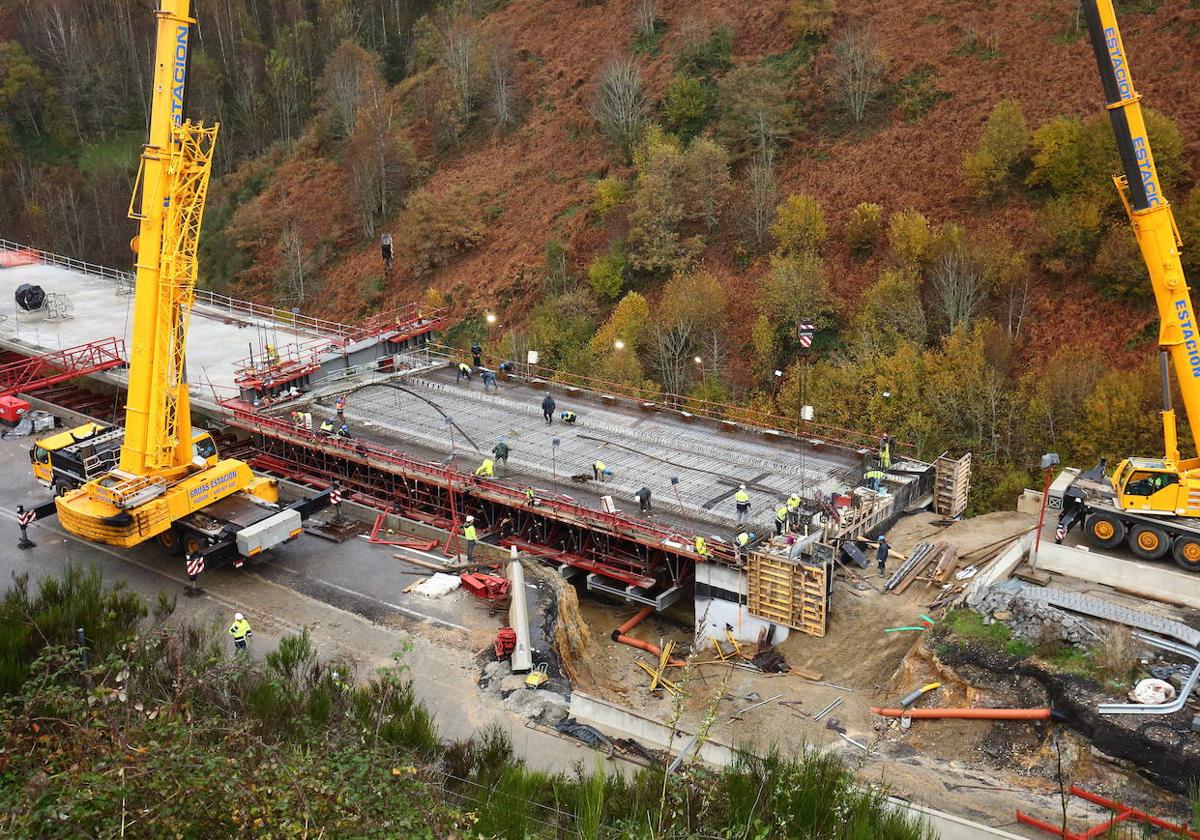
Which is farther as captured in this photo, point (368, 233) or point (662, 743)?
point (368, 233)

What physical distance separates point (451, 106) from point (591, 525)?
4402 centimetres

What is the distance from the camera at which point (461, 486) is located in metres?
25.8

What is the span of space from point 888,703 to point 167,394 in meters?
16.4

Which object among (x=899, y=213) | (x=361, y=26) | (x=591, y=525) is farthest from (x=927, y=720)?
(x=361, y=26)

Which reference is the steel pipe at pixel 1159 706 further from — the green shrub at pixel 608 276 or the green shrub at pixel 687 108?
the green shrub at pixel 687 108

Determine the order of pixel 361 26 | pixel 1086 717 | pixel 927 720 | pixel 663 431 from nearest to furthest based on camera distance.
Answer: pixel 1086 717, pixel 927 720, pixel 663 431, pixel 361 26

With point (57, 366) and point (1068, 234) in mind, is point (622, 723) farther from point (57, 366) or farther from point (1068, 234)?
point (1068, 234)

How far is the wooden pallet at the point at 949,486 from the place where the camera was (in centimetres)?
2658

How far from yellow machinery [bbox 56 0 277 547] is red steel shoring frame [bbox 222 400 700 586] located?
509 cm

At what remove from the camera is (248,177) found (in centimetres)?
6825

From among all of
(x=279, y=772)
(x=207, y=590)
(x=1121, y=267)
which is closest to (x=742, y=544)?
(x=207, y=590)

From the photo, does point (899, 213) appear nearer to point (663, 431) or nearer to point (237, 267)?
point (663, 431)

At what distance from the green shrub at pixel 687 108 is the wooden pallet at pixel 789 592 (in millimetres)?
33598

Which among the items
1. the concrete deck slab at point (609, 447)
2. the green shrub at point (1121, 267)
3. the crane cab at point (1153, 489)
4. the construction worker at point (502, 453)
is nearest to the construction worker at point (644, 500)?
the concrete deck slab at point (609, 447)
